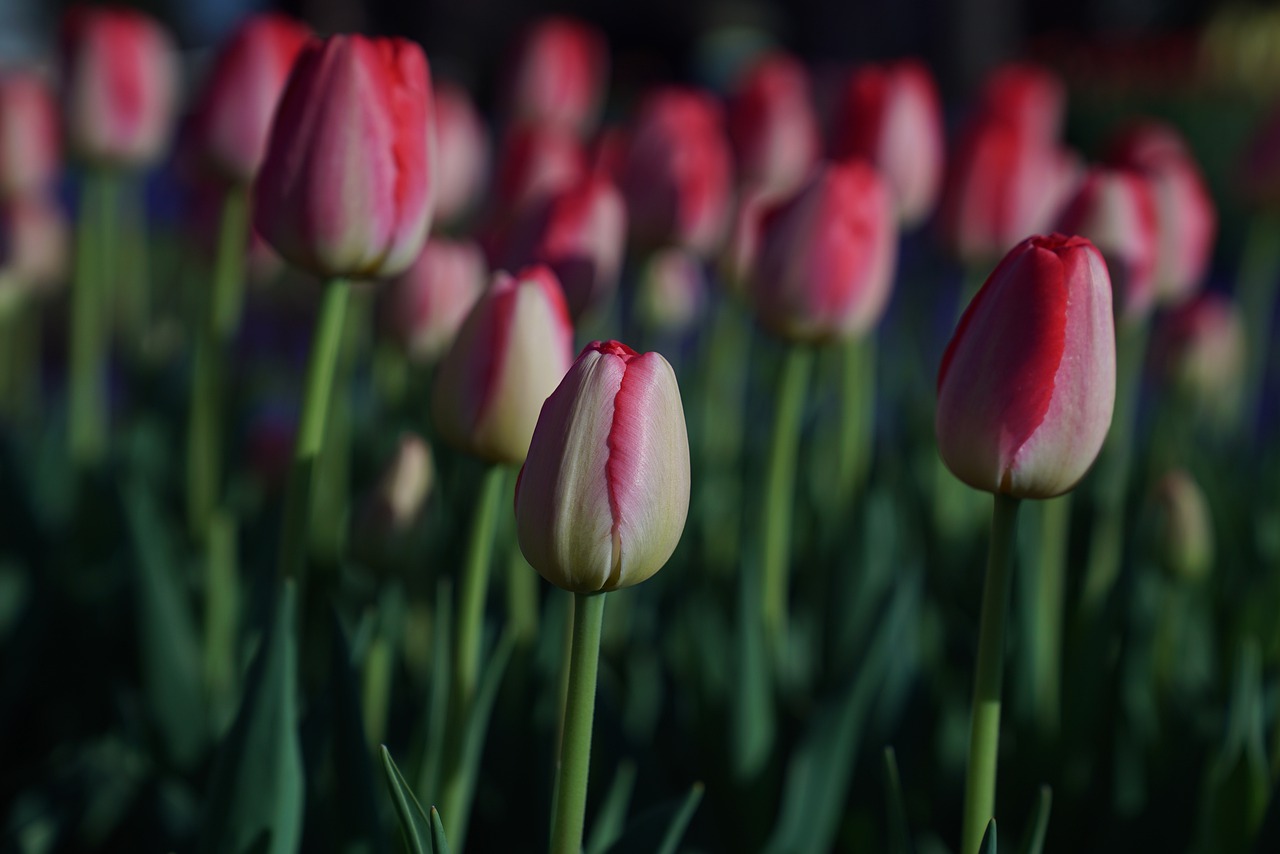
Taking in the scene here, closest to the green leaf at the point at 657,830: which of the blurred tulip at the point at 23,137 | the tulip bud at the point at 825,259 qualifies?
the tulip bud at the point at 825,259

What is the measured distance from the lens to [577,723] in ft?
2.23

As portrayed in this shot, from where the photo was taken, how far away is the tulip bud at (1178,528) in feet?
4.19

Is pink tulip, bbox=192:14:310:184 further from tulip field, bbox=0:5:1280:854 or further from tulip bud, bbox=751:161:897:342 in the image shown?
tulip bud, bbox=751:161:897:342

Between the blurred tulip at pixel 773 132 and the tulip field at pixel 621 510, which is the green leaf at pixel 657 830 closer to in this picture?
the tulip field at pixel 621 510

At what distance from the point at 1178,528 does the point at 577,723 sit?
821mm

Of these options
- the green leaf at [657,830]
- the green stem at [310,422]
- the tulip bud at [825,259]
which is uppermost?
the tulip bud at [825,259]

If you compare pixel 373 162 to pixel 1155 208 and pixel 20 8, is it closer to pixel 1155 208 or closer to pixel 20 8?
pixel 1155 208

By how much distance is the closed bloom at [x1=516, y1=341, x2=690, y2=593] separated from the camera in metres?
0.65

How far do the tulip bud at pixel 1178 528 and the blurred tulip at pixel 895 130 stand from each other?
499mm

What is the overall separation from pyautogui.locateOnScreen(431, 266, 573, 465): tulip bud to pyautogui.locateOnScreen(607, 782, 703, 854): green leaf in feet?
0.83

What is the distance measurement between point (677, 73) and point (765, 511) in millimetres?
Result: 14386

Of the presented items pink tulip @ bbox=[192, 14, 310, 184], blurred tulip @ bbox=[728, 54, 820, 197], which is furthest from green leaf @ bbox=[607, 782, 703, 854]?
blurred tulip @ bbox=[728, 54, 820, 197]

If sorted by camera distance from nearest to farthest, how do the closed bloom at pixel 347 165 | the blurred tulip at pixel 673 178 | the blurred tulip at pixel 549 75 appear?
the closed bloom at pixel 347 165, the blurred tulip at pixel 673 178, the blurred tulip at pixel 549 75

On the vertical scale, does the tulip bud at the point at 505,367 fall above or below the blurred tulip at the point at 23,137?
below
